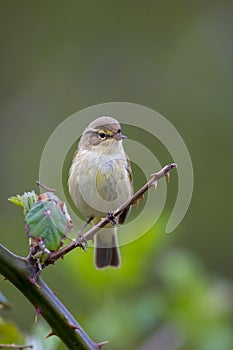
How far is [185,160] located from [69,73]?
330 inches

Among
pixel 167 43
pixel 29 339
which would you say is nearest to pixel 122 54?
pixel 167 43

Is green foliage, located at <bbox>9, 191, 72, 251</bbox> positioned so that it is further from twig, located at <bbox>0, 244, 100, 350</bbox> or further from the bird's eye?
the bird's eye

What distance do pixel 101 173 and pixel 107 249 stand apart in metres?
0.94

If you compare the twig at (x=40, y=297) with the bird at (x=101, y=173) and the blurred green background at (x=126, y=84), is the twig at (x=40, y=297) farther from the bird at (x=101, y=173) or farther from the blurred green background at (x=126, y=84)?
the blurred green background at (x=126, y=84)

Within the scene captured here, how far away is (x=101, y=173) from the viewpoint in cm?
376

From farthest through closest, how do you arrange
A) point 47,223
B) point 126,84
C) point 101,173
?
point 126,84 < point 101,173 < point 47,223

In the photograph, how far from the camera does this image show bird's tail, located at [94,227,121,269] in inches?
169

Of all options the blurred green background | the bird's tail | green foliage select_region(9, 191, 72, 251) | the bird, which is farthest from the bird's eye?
the blurred green background

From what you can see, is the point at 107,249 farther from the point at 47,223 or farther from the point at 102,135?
the point at 47,223

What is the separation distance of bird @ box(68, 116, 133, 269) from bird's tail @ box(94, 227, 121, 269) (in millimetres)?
101

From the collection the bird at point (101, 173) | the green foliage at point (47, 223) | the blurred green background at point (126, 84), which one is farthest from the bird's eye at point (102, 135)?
the blurred green background at point (126, 84)

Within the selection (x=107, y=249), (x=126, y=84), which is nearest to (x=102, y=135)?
(x=107, y=249)

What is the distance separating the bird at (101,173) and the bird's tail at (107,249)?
0.10 metres

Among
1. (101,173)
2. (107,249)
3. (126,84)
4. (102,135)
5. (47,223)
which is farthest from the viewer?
(126,84)
